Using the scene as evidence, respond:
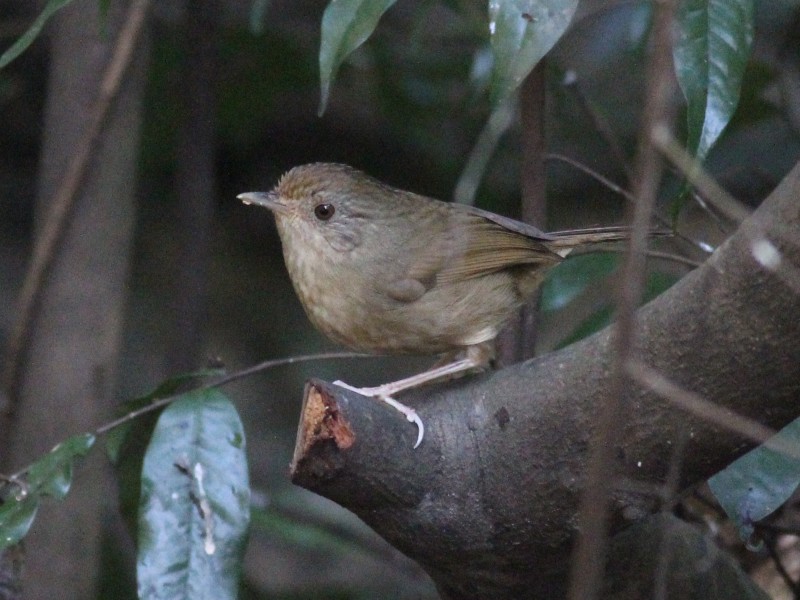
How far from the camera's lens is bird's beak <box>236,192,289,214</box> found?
3.61 metres

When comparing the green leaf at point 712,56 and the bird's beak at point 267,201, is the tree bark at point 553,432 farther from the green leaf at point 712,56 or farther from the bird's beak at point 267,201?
the bird's beak at point 267,201

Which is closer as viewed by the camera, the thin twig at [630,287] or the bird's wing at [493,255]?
the thin twig at [630,287]

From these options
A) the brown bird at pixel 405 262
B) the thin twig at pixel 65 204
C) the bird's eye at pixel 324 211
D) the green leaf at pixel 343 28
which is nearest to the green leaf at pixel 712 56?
the green leaf at pixel 343 28

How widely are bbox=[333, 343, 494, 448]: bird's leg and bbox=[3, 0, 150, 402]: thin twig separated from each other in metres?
1.30

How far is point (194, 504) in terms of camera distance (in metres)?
2.76

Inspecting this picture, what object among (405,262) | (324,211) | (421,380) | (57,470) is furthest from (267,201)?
(57,470)

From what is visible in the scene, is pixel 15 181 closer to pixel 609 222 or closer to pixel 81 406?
pixel 81 406

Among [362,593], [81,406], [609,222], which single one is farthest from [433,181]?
[81,406]

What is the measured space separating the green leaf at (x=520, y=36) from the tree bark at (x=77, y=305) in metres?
1.80

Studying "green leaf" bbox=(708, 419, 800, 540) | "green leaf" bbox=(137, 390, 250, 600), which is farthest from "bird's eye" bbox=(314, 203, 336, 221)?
"green leaf" bbox=(708, 419, 800, 540)

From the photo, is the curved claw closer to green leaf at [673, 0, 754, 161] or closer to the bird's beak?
green leaf at [673, 0, 754, 161]

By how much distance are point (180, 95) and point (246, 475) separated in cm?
295

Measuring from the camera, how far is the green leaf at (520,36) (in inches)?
94.7

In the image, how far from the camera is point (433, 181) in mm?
6008
